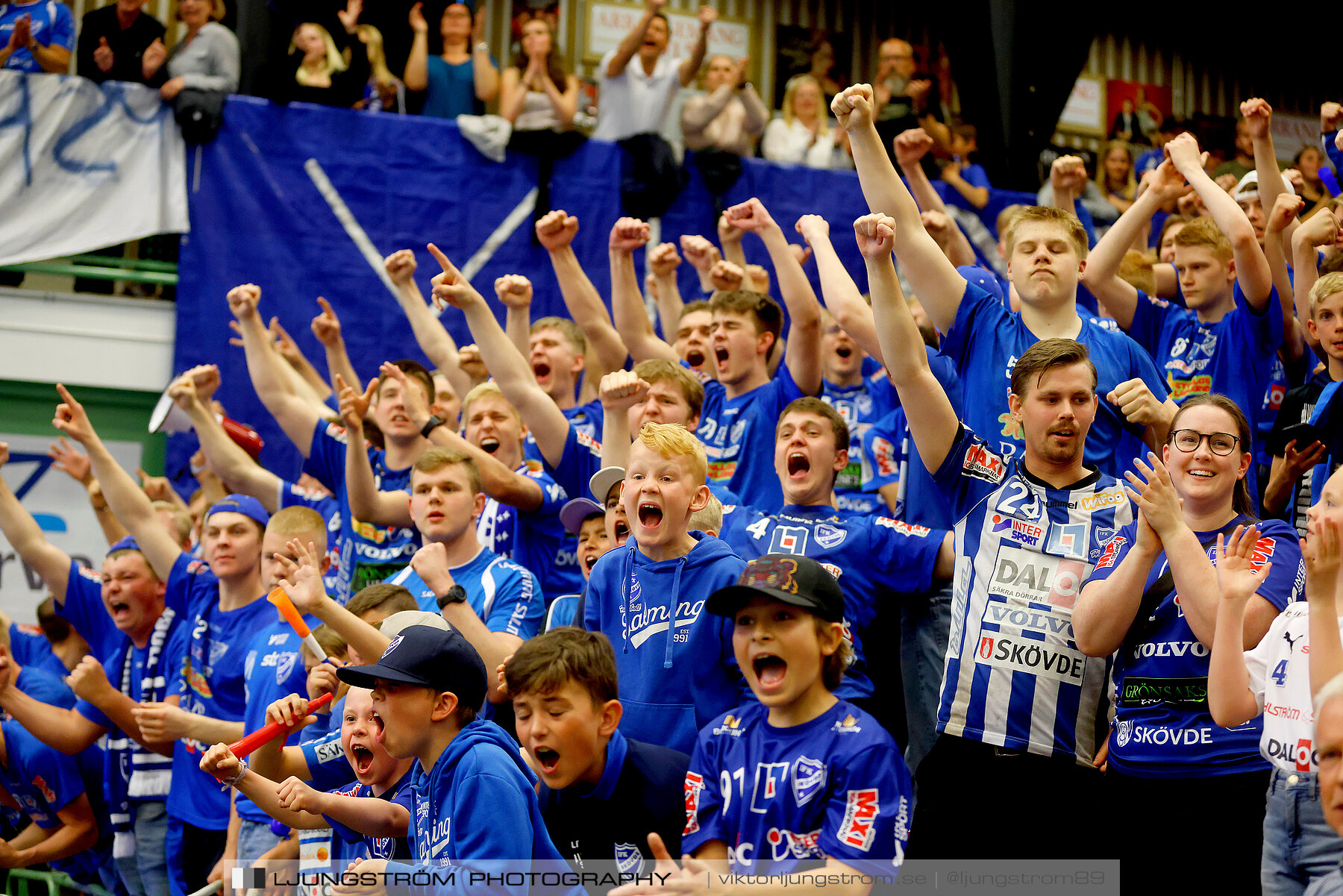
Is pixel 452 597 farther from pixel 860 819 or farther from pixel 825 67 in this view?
pixel 825 67

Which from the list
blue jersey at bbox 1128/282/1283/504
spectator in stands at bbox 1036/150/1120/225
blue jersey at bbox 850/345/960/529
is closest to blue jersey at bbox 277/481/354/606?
blue jersey at bbox 850/345/960/529

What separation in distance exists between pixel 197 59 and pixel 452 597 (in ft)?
19.5

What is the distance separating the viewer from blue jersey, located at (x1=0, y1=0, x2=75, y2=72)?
851cm

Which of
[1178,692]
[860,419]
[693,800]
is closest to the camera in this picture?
[693,800]

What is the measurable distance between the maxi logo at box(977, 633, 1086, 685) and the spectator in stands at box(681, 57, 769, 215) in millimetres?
6162

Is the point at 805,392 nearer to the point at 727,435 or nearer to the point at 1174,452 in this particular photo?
the point at 727,435

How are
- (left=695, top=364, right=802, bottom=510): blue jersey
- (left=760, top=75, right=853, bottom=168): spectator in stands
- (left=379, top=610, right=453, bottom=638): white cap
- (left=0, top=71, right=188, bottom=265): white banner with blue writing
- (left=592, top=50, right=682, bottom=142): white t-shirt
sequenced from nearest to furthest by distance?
1. (left=379, top=610, right=453, bottom=638): white cap
2. (left=695, top=364, right=802, bottom=510): blue jersey
3. (left=0, top=71, right=188, bottom=265): white banner with blue writing
4. (left=592, top=50, right=682, bottom=142): white t-shirt
5. (left=760, top=75, right=853, bottom=168): spectator in stands

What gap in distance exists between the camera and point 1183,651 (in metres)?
3.42

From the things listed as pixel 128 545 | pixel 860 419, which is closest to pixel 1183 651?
pixel 860 419

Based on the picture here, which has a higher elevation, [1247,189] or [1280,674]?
[1247,189]

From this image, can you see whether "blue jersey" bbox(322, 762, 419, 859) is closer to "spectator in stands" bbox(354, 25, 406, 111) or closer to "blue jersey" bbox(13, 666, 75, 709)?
"blue jersey" bbox(13, 666, 75, 709)

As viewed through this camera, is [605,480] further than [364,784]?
Yes

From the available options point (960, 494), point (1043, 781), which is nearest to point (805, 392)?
point (960, 494)

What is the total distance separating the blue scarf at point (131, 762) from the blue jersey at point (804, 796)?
357 cm
